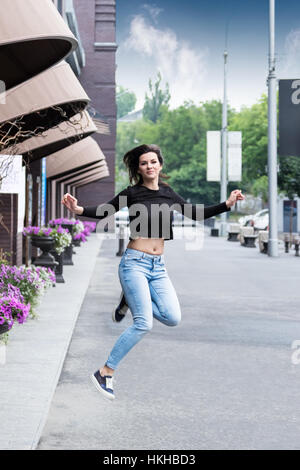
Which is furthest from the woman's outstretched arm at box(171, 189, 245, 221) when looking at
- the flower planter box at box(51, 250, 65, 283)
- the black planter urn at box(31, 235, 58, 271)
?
the flower planter box at box(51, 250, 65, 283)

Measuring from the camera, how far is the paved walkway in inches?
231

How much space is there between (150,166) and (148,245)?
539 millimetres

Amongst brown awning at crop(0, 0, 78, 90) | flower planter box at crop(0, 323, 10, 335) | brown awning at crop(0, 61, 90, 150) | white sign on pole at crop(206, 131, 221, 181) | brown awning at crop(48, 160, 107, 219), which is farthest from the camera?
white sign on pole at crop(206, 131, 221, 181)

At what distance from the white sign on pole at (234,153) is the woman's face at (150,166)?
39.7 metres

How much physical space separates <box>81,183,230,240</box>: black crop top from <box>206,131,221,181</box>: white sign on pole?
4178 cm

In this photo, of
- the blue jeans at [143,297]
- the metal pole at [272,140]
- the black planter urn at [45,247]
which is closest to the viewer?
the blue jeans at [143,297]

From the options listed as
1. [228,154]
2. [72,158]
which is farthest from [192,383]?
[228,154]

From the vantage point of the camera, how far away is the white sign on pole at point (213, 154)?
46469mm

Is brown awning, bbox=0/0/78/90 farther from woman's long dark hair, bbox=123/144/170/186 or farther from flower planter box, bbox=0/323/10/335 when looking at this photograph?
woman's long dark hair, bbox=123/144/170/186

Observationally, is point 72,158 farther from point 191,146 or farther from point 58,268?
point 191,146

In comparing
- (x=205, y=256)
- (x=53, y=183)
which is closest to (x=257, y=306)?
(x=205, y=256)

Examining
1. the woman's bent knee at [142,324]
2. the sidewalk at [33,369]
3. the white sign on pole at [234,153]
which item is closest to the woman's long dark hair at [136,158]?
the woman's bent knee at [142,324]

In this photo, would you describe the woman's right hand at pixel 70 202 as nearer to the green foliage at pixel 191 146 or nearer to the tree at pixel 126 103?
the green foliage at pixel 191 146

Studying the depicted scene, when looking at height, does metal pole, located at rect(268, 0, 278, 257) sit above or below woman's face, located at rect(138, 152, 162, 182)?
above
